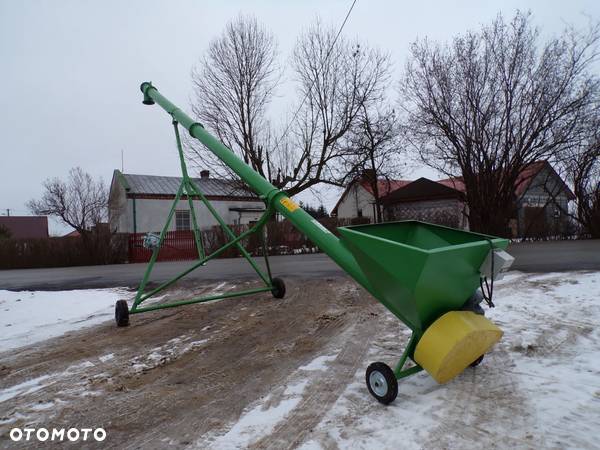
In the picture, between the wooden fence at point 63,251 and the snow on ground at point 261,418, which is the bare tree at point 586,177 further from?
the wooden fence at point 63,251

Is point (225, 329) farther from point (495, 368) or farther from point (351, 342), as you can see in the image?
point (495, 368)

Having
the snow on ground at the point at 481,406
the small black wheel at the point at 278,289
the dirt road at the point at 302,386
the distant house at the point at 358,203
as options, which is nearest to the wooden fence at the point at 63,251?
the small black wheel at the point at 278,289

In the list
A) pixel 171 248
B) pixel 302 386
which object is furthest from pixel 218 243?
pixel 302 386

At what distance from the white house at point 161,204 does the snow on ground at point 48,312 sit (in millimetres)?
17365

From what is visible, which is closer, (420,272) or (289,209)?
(420,272)

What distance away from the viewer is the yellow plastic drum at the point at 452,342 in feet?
7.12

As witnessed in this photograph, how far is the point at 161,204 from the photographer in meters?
26.5

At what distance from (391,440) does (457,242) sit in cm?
138

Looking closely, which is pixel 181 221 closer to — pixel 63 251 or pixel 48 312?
pixel 63 251

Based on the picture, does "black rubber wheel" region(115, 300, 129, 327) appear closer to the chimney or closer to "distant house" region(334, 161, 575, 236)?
"distant house" region(334, 161, 575, 236)

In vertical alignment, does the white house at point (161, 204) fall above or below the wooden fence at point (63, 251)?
above

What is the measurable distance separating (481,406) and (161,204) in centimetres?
2663

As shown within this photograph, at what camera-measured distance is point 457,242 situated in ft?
8.79

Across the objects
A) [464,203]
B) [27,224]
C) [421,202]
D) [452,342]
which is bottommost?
[452,342]
